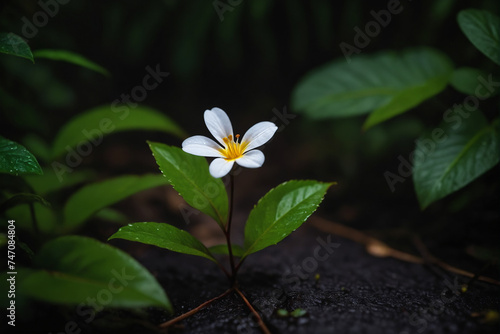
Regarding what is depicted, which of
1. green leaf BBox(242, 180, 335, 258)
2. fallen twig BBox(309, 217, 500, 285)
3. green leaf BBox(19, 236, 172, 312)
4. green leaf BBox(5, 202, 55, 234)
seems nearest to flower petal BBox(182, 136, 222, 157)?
green leaf BBox(242, 180, 335, 258)

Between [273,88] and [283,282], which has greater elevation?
[273,88]

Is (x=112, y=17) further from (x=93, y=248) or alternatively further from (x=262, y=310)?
(x=262, y=310)

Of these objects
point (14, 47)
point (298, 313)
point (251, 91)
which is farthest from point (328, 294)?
point (251, 91)

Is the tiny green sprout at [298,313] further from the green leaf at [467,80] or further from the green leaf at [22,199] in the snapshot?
the green leaf at [467,80]

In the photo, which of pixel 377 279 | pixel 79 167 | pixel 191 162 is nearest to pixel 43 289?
pixel 191 162

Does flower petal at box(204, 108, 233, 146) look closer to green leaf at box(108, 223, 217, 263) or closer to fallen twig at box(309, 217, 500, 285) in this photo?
green leaf at box(108, 223, 217, 263)

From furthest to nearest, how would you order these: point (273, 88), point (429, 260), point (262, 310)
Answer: point (273, 88), point (429, 260), point (262, 310)

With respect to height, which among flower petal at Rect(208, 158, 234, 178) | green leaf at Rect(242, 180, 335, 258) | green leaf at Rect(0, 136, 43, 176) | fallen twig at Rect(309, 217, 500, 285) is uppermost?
green leaf at Rect(0, 136, 43, 176)
